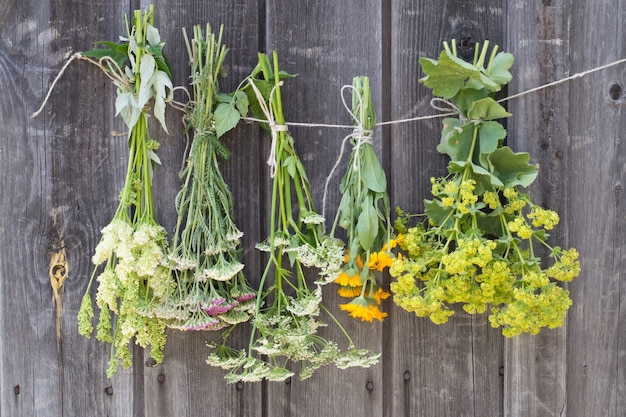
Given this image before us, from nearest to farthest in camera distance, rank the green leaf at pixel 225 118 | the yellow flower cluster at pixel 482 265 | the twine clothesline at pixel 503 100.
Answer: the yellow flower cluster at pixel 482 265 < the green leaf at pixel 225 118 < the twine clothesline at pixel 503 100

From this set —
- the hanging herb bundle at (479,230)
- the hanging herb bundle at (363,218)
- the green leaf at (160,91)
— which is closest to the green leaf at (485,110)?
the hanging herb bundle at (479,230)

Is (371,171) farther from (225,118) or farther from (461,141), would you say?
(225,118)

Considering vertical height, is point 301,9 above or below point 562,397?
above

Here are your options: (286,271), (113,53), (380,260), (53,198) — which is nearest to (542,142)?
(380,260)

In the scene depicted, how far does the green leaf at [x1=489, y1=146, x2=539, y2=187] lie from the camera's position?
1616 millimetres

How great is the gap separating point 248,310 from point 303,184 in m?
0.38

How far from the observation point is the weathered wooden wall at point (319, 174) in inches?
71.2

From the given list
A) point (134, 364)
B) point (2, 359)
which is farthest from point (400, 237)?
point (2, 359)

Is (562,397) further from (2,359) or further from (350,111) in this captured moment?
→ (2,359)

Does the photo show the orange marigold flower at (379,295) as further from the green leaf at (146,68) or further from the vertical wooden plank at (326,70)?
the green leaf at (146,68)

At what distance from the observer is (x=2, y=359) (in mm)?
1832

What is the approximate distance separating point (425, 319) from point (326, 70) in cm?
78

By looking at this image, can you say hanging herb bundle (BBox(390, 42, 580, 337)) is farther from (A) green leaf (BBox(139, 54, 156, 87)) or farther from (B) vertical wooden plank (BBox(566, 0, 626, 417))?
(A) green leaf (BBox(139, 54, 156, 87))

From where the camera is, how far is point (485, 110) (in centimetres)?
164
